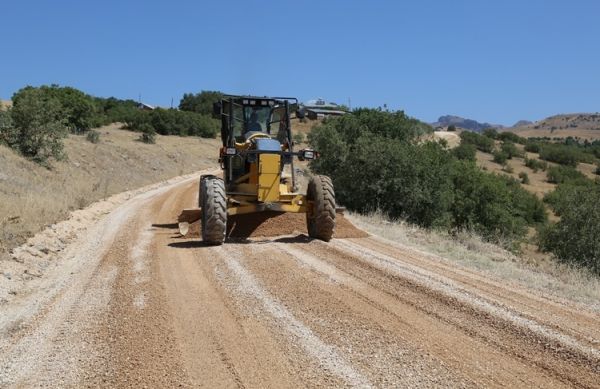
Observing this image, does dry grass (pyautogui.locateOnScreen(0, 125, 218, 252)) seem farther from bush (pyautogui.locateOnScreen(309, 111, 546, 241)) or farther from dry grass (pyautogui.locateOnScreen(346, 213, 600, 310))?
bush (pyautogui.locateOnScreen(309, 111, 546, 241))

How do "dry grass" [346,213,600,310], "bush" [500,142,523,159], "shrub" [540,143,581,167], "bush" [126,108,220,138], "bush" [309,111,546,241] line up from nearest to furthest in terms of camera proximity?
"dry grass" [346,213,600,310]
"bush" [309,111,546,241]
"bush" [126,108,220,138]
"bush" [500,142,523,159]
"shrub" [540,143,581,167]

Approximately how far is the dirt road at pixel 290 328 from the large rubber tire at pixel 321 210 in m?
1.95

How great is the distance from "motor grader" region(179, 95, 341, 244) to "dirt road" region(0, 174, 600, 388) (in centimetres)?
175

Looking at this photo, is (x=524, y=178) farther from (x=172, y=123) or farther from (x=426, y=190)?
(x=172, y=123)

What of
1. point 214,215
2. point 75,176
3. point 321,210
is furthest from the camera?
point 75,176

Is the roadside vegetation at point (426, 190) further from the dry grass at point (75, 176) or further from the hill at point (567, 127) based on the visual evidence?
the hill at point (567, 127)

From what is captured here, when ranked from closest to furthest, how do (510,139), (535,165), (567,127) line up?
(535,165) < (510,139) < (567,127)

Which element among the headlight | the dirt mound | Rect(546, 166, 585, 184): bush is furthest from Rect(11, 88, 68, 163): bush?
Rect(546, 166, 585, 184): bush

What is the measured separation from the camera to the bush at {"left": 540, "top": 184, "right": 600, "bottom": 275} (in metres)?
20.9

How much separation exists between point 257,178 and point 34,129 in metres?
17.8

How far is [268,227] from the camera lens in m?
13.1

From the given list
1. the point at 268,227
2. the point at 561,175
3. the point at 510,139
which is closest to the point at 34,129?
the point at 268,227

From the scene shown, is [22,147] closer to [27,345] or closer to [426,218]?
[426,218]

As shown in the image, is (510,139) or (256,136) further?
(510,139)
